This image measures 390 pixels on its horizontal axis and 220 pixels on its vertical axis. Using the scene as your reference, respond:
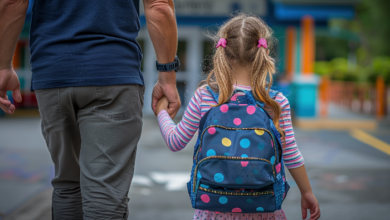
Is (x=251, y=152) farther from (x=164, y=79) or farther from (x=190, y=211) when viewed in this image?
(x=190, y=211)

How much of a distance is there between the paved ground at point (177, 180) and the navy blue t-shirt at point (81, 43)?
1854mm

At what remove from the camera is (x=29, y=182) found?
4.65 meters

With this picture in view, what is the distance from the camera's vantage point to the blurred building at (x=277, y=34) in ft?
36.6

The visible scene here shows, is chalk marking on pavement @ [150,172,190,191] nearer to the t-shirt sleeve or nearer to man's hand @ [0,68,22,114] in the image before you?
man's hand @ [0,68,22,114]

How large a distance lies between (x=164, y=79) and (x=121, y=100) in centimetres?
34

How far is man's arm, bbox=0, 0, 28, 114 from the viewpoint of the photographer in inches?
77.4

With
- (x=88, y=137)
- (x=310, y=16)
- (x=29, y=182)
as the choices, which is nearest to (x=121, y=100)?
(x=88, y=137)

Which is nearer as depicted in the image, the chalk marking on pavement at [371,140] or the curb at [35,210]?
the curb at [35,210]

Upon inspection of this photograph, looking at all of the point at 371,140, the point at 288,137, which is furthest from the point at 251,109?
the point at 371,140

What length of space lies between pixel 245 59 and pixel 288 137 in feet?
1.28

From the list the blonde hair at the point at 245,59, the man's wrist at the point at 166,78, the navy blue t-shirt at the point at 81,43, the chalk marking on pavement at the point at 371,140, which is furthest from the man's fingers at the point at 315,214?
the chalk marking on pavement at the point at 371,140

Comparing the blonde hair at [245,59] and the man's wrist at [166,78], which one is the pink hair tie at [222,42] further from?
the man's wrist at [166,78]

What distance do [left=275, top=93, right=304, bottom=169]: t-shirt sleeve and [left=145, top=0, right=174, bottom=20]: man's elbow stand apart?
65 cm

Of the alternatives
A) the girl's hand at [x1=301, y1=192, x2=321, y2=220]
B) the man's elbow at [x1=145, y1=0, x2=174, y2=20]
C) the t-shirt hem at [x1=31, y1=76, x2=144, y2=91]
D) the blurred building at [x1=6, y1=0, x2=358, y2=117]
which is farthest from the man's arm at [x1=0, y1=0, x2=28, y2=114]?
the blurred building at [x1=6, y1=0, x2=358, y2=117]
